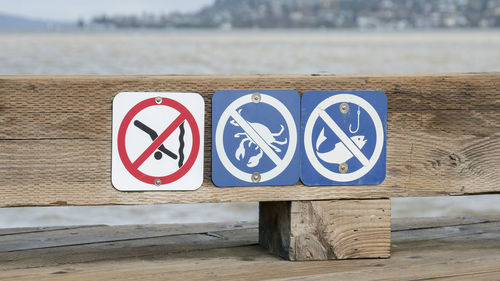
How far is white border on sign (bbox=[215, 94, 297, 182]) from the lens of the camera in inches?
120

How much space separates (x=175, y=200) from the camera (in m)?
3.06

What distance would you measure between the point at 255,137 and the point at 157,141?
291 mm

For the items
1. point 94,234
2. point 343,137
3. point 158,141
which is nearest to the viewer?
point 158,141

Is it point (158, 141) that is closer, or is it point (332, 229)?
point (158, 141)

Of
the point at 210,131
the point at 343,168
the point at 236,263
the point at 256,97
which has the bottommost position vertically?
the point at 236,263

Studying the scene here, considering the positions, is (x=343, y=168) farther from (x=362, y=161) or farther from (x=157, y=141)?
(x=157, y=141)

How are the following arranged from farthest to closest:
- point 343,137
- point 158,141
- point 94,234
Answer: point 94,234 → point 343,137 → point 158,141

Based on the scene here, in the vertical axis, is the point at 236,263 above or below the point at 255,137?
A: below

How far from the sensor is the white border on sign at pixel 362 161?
311 cm

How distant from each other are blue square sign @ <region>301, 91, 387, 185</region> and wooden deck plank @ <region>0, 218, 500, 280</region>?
269 millimetres

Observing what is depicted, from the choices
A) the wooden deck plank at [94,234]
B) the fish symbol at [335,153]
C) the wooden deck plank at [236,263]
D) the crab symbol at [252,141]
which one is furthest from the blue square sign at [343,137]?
the wooden deck plank at [94,234]

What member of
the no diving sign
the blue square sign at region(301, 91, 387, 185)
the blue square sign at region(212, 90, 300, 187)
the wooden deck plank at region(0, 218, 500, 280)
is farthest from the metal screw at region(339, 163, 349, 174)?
the no diving sign

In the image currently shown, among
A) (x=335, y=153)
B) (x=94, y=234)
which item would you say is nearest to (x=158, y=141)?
(x=335, y=153)

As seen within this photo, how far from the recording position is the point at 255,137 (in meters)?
3.08
